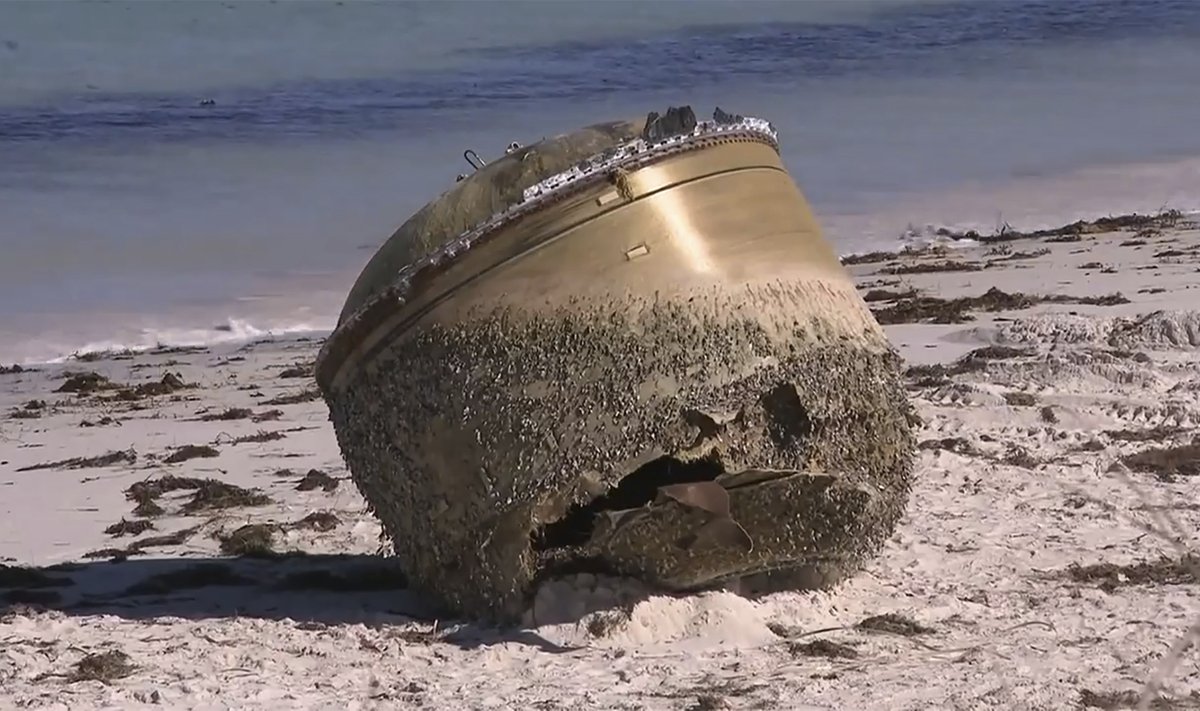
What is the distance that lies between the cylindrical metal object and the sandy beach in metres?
0.23

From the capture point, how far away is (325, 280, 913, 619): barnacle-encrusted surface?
4.77 m

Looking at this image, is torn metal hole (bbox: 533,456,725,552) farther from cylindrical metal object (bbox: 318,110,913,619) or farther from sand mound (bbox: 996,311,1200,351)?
sand mound (bbox: 996,311,1200,351)

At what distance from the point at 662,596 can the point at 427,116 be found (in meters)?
20.4

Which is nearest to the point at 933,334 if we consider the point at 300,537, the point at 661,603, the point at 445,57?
the point at 300,537

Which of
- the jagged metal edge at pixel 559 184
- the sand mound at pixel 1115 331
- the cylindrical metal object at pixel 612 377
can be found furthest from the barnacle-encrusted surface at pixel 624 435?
the sand mound at pixel 1115 331

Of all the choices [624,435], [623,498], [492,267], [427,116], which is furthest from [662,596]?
[427,116]

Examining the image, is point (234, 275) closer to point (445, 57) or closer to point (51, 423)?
point (51, 423)

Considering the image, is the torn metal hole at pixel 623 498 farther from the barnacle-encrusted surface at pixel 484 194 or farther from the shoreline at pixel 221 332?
the shoreline at pixel 221 332

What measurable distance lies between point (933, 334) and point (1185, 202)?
272 inches

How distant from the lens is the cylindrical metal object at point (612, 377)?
4781mm

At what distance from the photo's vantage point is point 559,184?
4801mm

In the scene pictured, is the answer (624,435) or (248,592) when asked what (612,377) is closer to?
(624,435)

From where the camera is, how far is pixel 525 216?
4.80 meters

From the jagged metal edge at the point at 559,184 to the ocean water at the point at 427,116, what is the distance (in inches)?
293
